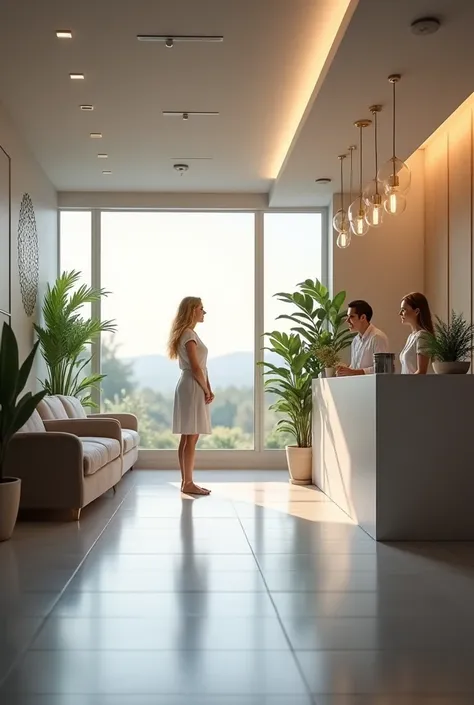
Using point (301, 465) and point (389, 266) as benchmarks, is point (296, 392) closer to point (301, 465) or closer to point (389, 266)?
point (301, 465)

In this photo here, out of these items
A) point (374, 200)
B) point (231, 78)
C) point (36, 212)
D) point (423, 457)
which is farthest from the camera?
point (36, 212)

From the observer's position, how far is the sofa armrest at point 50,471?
501 centimetres

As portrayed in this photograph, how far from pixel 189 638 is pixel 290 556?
138 centimetres

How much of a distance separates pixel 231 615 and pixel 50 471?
2444 mm

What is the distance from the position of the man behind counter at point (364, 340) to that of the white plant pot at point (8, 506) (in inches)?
106

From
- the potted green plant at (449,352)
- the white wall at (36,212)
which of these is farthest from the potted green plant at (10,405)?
the potted green plant at (449,352)

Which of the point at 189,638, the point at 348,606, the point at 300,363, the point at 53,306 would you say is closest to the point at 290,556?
the point at 348,606

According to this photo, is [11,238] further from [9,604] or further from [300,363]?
[9,604]

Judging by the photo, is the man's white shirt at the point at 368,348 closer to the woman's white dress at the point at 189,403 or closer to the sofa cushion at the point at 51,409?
the woman's white dress at the point at 189,403

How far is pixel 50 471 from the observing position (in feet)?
16.5

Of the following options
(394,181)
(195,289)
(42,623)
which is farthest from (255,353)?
(42,623)

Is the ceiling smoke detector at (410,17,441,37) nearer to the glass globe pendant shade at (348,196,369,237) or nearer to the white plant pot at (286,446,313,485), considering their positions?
the glass globe pendant shade at (348,196,369,237)

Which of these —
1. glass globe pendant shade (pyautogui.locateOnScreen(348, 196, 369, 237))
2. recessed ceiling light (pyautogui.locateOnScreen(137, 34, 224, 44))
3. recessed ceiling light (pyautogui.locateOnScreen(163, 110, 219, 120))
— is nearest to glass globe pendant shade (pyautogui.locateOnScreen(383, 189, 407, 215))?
glass globe pendant shade (pyautogui.locateOnScreen(348, 196, 369, 237))

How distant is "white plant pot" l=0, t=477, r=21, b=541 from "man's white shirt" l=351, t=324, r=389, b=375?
9.18ft
